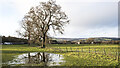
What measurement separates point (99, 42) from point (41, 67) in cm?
6193

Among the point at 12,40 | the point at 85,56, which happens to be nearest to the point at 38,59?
the point at 85,56

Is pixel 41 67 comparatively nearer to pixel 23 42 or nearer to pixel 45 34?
pixel 45 34

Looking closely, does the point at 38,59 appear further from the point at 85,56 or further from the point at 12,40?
the point at 12,40

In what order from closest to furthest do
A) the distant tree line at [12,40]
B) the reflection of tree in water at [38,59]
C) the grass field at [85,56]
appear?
the grass field at [85,56] → the reflection of tree in water at [38,59] → the distant tree line at [12,40]

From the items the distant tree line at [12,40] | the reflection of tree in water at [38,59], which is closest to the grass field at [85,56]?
the reflection of tree in water at [38,59]

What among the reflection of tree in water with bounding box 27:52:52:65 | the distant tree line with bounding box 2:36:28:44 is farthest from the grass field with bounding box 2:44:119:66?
the distant tree line with bounding box 2:36:28:44

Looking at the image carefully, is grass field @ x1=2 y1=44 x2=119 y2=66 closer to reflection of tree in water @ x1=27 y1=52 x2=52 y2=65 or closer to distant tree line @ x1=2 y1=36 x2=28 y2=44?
reflection of tree in water @ x1=27 y1=52 x2=52 y2=65

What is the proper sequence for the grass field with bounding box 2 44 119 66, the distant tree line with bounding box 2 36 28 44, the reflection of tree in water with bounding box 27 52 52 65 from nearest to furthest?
the grass field with bounding box 2 44 119 66 < the reflection of tree in water with bounding box 27 52 52 65 < the distant tree line with bounding box 2 36 28 44

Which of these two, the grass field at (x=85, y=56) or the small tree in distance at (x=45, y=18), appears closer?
the grass field at (x=85, y=56)

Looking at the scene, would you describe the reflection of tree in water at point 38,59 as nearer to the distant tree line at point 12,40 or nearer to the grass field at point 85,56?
the grass field at point 85,56

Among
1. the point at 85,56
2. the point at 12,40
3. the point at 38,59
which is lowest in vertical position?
the point at 85,56

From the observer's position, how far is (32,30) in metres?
50.4

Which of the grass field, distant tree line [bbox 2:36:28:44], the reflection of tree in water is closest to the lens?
the grass field

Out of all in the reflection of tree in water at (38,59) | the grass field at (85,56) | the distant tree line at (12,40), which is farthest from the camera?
the distant tree line at (12,40)
